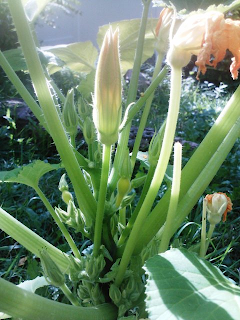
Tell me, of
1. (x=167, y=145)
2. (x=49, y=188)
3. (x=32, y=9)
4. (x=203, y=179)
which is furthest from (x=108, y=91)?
(x=49, y=188)

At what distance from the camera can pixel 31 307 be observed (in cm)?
58

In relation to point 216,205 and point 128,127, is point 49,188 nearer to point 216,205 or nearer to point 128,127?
point 128,127

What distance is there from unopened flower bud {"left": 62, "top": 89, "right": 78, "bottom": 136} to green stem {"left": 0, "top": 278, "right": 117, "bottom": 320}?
0.32 metres

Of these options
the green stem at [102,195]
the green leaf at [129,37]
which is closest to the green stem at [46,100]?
the green stem at [102,195]

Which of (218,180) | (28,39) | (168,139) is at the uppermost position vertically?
(28,39)

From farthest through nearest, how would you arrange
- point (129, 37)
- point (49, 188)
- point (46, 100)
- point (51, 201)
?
point (49, 188)
point (51, 201)
point (129, 37)
point (46, 100)

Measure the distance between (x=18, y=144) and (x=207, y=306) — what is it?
81.3 inches

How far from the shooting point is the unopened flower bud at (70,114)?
0.76 metres

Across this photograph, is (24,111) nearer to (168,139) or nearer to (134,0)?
(168,139)

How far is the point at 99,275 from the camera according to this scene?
2.59 feet

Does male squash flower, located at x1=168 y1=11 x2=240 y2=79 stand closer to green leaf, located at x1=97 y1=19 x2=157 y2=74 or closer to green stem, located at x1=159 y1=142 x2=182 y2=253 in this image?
green stem, located at x1=159 y1=142 x2=182 y2=253

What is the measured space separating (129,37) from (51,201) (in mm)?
910

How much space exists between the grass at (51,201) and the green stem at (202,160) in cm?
7

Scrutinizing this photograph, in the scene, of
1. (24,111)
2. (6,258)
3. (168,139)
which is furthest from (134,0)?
(168,139)
